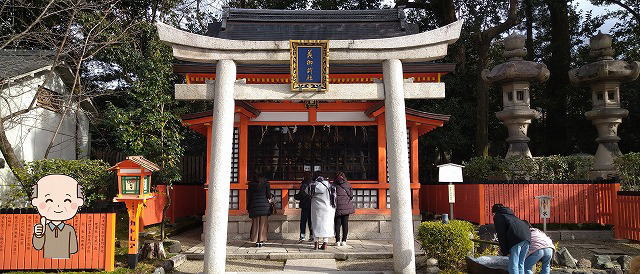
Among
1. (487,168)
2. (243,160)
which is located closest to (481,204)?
(487,168)

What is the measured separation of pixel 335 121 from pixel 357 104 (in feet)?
2.41

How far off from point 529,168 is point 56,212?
12177 millimetres

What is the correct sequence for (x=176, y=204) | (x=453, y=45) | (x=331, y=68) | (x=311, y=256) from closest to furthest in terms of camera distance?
1. (x=311, y=256)
2. (x=331, y=68)
3. (x=176, y=204)
4. (x=453, y=45)

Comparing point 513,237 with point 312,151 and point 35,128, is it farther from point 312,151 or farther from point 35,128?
point 35,128

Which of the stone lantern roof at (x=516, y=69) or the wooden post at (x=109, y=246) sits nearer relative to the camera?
the wooden post at (x=109, y=246)

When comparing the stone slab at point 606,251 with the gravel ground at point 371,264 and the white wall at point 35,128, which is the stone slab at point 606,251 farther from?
the white wall at point 35,128

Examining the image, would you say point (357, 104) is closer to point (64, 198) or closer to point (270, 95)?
point (270, 95)

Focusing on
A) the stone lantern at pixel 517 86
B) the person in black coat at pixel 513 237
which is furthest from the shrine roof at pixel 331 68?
the person in black coat at pixel 513 237

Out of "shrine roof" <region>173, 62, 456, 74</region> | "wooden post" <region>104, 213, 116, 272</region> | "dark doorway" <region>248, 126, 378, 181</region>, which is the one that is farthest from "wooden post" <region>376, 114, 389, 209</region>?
"wooden post" <region>104, 213, 116, 272</region>

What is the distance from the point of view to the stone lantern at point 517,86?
15156mm

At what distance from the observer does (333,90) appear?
843 centimetres

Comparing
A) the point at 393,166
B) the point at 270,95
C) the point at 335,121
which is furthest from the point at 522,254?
the point at 335,121

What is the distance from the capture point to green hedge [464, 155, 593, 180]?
1386 centimetres

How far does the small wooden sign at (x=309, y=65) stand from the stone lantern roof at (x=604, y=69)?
1108cm
